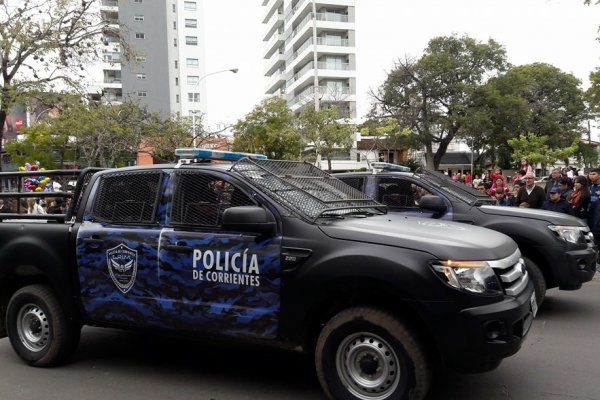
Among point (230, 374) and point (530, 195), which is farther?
point (530, 195)

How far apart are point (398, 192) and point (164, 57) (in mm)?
67262

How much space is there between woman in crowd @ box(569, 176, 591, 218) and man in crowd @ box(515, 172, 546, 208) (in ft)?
1.91

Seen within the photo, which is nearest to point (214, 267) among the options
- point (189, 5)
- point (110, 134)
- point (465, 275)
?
point (465, 275)

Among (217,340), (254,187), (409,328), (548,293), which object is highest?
(254,187)

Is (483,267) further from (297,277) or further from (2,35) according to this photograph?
(2,35)

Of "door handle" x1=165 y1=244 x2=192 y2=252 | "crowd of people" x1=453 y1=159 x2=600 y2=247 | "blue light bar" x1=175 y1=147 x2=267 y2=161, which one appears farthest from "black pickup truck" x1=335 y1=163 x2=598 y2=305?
"door handle" x1=165 y1=244 x2=192 y2=252

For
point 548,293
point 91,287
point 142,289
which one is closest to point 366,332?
point 142,289

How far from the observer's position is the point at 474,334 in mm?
3367

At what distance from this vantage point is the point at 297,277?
3805 mm

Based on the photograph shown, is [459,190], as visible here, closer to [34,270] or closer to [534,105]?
[34,270]

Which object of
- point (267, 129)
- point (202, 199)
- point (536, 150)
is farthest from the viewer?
point (536, 150)

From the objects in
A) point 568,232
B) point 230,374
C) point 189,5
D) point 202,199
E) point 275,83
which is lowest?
point 230,374

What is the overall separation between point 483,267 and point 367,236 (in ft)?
2.59

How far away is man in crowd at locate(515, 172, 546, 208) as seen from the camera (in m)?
10.2
